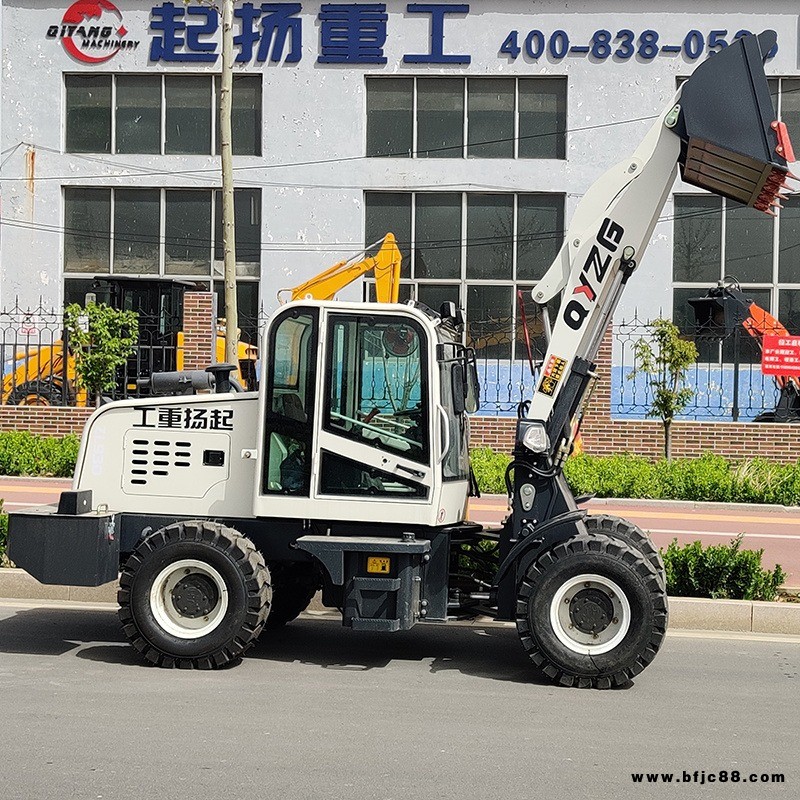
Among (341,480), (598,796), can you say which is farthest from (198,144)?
(598,796)

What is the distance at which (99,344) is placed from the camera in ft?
78.0

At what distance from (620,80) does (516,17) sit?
3.11 m

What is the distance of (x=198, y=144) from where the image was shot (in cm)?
3219

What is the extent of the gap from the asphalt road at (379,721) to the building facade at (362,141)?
2258 cm

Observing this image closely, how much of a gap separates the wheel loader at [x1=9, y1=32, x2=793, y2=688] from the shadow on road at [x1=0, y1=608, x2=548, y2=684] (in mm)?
489

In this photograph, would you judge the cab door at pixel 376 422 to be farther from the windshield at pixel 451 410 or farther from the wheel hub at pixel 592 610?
the wheel hub at pixel 592 610

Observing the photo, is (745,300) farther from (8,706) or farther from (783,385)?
(8,706)

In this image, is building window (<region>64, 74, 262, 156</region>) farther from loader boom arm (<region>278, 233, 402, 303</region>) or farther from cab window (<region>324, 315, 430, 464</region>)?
cab window (<region>324, 315, 430, 464</region>)

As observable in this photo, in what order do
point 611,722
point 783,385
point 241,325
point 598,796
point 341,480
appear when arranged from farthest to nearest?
point 241,325, point 783,385, point 341,480, point 611,722, point 598,796

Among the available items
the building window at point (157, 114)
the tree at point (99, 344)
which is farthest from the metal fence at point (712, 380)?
the building window at point (157, 114)

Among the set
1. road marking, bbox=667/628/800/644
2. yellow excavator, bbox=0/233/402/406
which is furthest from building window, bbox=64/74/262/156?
road marking, bbox=667/628/800/644

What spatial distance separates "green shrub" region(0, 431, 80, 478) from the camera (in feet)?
69.5

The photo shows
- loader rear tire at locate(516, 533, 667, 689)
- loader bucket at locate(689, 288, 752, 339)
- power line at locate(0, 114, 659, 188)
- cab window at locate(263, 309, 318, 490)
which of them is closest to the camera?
loader rear tire at locate(516, 533, 667, 689)

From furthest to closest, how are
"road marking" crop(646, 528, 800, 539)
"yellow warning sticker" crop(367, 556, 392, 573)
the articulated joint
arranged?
"road marking" crop(646, 528, 800, 539) → the articulated joint → "yellow warning sticker" crop(367, 556, 392, 573)
